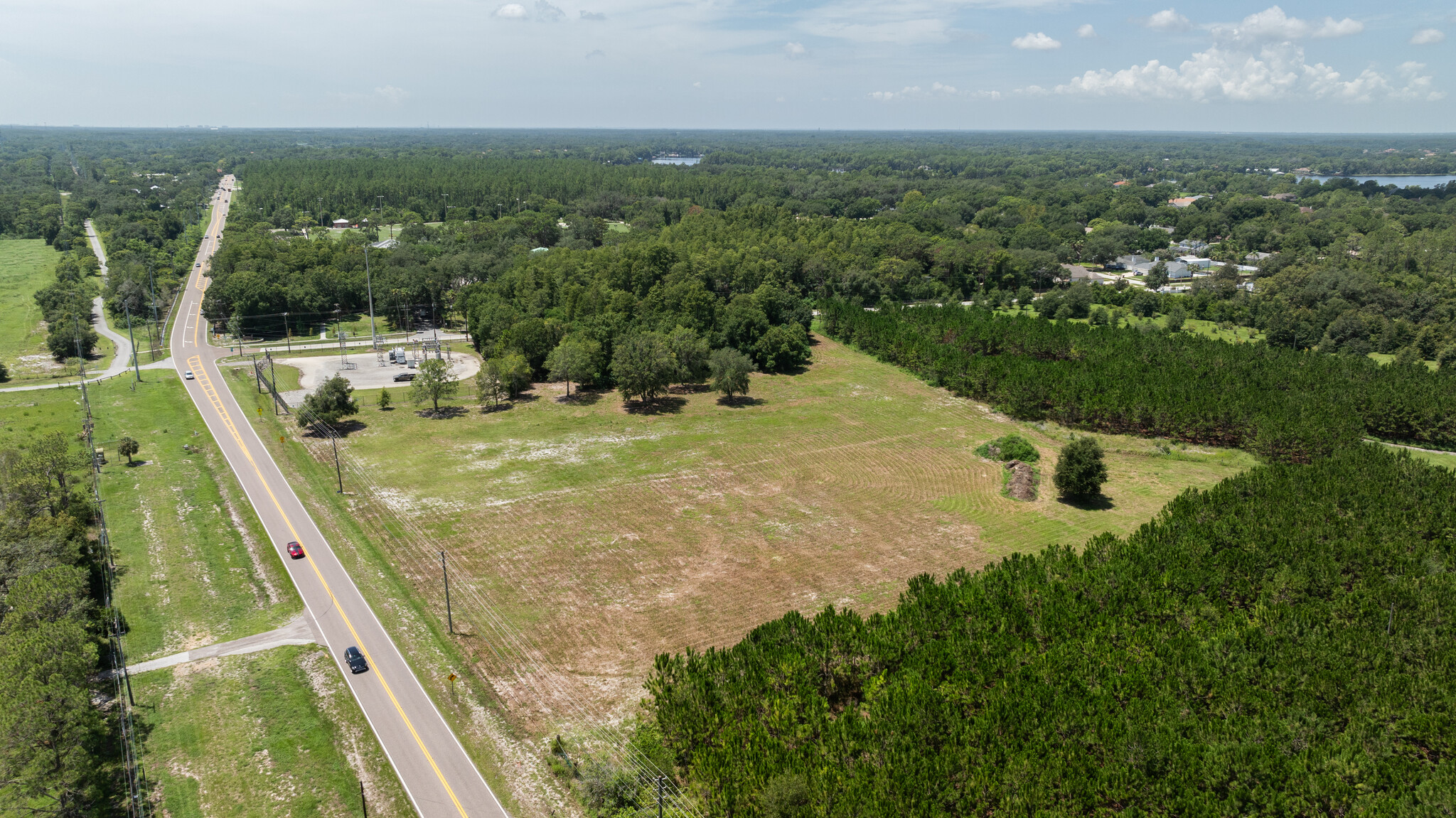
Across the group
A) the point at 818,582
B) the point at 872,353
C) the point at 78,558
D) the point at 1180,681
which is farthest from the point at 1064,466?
the point at 78,558

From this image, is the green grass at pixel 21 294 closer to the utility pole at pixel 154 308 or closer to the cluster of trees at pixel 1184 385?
the utility pole at pixel 154 308

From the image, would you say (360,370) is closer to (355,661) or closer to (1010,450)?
(355,661)

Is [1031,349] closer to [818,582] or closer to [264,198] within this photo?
[818,582]

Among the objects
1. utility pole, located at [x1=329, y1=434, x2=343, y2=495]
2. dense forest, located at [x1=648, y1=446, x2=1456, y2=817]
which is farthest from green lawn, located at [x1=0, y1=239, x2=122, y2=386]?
dense forest, located at [x1=648, y1=446, x2=1456, y2=817]

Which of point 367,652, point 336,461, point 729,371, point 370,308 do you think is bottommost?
point 367,652

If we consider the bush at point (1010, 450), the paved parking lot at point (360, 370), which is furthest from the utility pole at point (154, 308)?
the bush at point (1010, 450)

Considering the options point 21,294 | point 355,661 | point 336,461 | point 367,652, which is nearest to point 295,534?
point 336,461
